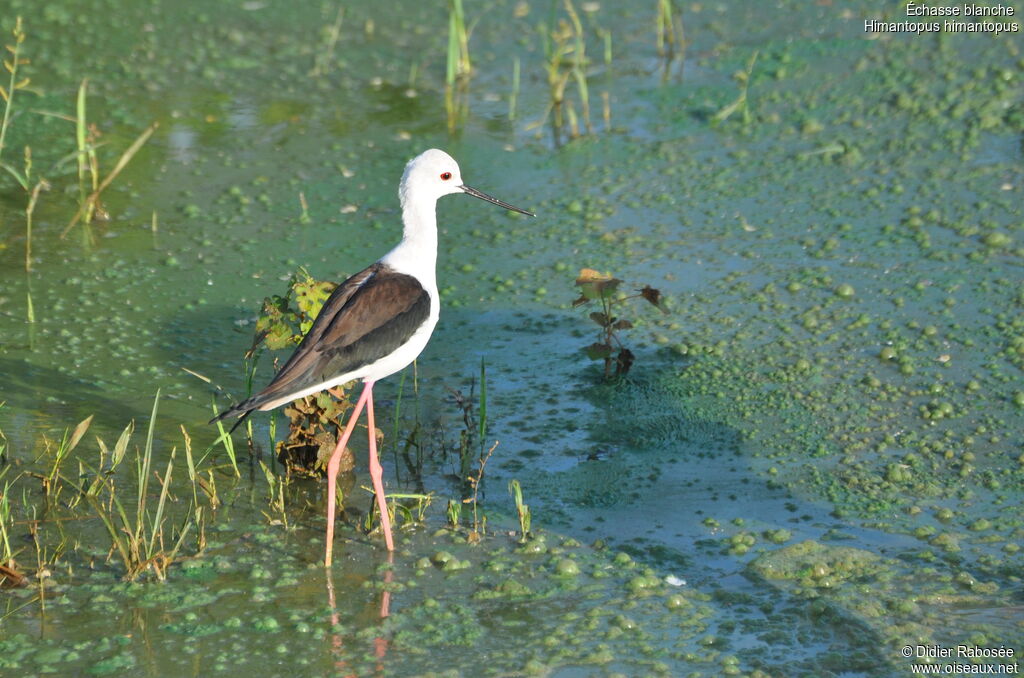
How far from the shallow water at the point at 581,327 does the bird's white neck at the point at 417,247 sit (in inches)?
28.9

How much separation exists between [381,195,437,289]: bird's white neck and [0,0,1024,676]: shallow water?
73 centimetres

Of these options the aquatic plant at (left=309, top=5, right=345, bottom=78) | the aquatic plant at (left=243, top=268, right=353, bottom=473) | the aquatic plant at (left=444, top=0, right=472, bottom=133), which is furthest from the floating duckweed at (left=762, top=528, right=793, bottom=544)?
the aquatic plant at (left=309, top=5, right=345, bottom=78)

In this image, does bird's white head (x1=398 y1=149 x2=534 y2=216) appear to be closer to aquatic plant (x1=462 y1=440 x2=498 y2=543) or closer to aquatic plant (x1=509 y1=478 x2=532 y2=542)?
aquatic plant (x1=462 y1=440 x2=498 y2=543)

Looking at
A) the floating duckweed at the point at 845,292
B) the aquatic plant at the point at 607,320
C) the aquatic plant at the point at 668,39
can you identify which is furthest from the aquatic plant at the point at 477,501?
the aquatic plant at the point at 668,39

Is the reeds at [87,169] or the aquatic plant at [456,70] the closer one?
the reeds at [87,169]

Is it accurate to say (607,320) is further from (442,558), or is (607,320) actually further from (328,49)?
(328,49)

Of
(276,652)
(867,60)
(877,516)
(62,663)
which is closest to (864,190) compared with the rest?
(867,60)

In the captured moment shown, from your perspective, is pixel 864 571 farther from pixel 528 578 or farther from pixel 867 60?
pixel 867 60

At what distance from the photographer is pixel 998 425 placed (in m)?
4.70

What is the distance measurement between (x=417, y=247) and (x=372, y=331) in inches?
16.5

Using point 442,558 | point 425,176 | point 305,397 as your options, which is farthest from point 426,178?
point 442,558

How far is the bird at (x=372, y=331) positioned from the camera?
13.5 ft

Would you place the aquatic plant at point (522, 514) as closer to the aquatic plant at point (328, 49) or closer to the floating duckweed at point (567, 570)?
the floating duckweed at point (567, 570)

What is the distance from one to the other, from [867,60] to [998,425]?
3.64 m
